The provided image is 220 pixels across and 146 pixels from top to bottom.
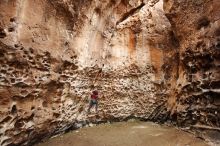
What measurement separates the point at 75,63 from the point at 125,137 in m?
3.10

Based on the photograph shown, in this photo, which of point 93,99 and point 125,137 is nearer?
point 125,137

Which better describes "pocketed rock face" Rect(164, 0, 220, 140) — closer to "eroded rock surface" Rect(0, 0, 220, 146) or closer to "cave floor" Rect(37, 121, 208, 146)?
"eroded rock surface" Rect(0, 0, 220, 146)

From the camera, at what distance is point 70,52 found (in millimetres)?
10062

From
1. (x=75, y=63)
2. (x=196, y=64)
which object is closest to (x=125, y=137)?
(x=75, y=63)

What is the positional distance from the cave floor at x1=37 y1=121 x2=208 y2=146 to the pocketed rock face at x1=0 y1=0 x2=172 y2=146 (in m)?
0.43

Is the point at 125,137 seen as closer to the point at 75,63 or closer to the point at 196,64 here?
the point at 75,63

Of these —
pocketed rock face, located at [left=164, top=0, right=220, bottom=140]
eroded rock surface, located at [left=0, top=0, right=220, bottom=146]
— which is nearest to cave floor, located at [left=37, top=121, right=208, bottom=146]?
eroded rock surface, located at [left=0, top=0, right=220, bottom=146]

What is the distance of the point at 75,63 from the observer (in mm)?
10344

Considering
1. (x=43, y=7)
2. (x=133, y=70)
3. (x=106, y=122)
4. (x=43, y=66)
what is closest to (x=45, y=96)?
(x=43, y=66)

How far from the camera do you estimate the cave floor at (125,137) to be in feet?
31.9

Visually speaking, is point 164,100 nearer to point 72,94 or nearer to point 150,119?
point 150,119

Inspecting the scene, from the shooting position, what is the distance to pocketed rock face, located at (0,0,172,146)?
8.09 meters

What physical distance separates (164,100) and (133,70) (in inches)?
73.3

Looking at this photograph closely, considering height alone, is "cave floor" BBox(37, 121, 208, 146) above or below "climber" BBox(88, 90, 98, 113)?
below
